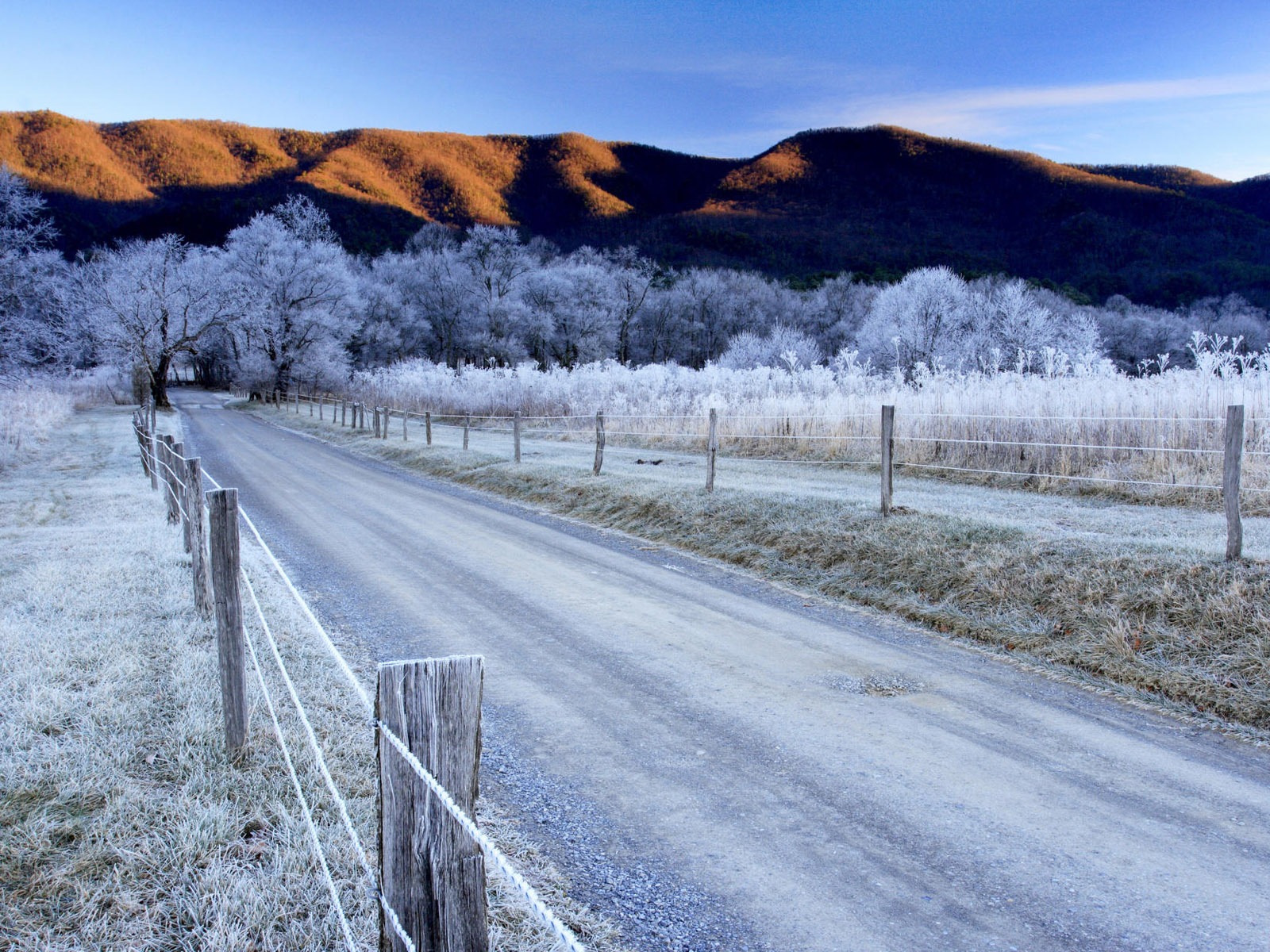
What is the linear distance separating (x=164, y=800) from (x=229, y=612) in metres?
0.99

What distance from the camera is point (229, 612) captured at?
4008mm

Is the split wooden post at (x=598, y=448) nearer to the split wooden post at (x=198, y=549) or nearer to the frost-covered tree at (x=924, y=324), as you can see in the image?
the split wooden post at (x=198, y=549)

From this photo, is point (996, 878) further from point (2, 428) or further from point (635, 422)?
point (2, 428)

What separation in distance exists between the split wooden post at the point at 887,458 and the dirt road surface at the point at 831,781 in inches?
92.0

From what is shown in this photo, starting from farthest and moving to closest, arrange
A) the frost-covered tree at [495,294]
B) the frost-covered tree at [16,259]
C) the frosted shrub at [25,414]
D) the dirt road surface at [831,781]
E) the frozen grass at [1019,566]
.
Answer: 1. the frost-covered tree at [495,294]
2. the frost-covered tree at [16,259]
3. the frosted shrub at [25,414]
4. the frozen grass at [1019,566]
5. the dirt road surface at [831,781]

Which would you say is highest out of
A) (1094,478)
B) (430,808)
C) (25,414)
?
(25,414)

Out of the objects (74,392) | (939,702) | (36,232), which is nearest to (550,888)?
(939,702)

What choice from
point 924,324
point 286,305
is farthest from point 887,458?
point 286,305

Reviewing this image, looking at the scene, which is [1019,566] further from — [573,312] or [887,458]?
[573,312]

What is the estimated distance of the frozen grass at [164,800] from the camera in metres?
2.67

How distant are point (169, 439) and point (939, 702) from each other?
1006 centimetres

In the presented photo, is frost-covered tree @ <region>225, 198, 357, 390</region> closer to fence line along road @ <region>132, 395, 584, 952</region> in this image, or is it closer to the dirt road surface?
the dirt road surface

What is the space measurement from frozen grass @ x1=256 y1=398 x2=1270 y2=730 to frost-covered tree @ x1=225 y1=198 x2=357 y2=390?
4057cm

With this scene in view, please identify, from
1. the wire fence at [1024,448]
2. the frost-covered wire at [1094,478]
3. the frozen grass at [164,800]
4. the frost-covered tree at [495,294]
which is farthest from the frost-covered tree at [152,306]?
the frost-covered wire at [1094,478]
